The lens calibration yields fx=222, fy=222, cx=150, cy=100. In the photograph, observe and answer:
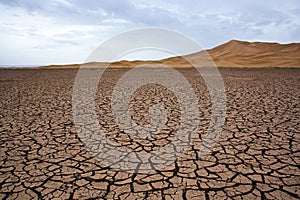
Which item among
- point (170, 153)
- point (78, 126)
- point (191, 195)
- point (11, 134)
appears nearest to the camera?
point (191, 195)

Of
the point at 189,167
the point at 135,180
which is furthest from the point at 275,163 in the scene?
the point at 135,180

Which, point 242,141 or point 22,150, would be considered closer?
point 22,150

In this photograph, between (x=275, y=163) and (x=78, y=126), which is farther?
(x=78, y=126)

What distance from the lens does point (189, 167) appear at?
2354 millimetres

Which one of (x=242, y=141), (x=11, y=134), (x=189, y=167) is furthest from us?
(x=11, y=134)

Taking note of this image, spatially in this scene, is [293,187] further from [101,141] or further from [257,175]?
[101,141]

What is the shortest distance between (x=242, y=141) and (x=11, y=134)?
3.41 meters

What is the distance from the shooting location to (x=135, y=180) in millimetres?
2123

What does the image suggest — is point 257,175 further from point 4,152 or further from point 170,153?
point 4,152

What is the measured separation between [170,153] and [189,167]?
1.36 feet

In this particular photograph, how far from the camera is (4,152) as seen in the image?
108 inches

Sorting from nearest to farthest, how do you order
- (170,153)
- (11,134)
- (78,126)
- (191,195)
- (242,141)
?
(191,195)
(170,153)
(242,141)
(11,134)
(78,126)

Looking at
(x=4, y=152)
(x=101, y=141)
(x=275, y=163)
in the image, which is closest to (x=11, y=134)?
(x=4, y=152)

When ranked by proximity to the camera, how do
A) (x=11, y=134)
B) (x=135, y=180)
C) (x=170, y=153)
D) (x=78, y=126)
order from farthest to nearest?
(x=78, y=126) → (x=11, y=134) → (x=170, y=153) → (x=135, y=180)
